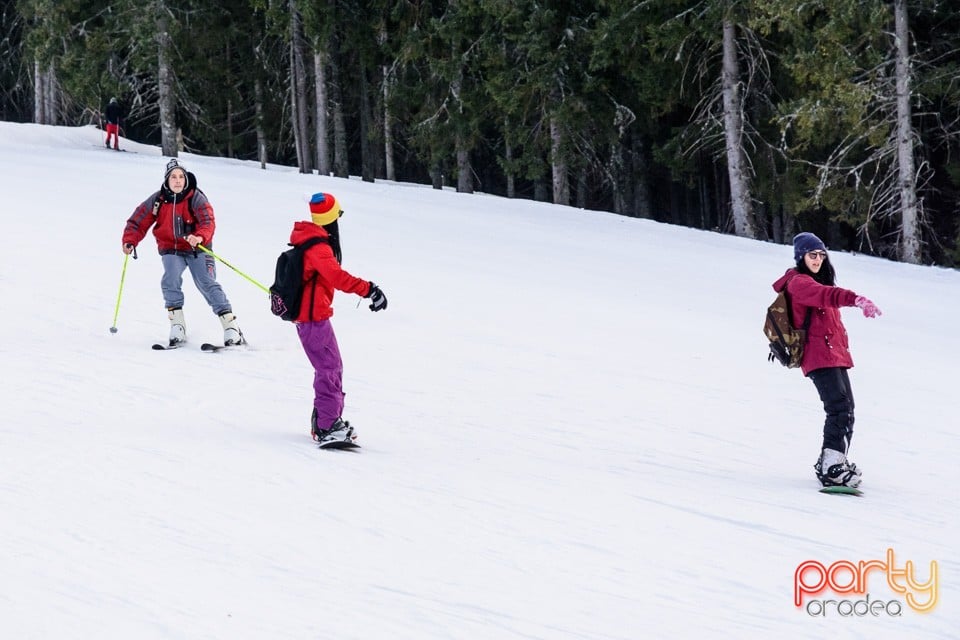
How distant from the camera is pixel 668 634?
4.35 meters

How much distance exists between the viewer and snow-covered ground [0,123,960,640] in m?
4.46

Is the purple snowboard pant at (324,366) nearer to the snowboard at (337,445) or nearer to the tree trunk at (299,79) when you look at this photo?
the snowboard at (337,445)

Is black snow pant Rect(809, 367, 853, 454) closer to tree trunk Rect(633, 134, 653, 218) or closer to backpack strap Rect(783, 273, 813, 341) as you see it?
backpack strap Rect(783, 273, 813, 341)

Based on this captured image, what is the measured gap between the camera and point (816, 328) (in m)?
6.92

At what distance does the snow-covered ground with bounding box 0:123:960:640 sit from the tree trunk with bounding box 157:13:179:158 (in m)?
14.5

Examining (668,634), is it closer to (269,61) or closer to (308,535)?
(308,535)

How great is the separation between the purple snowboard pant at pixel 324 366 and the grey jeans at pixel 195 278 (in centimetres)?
353

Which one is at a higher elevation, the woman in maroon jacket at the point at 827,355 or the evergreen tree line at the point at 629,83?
the evergreen tree line at the point at 629,83

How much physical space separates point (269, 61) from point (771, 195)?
18639 millimetres

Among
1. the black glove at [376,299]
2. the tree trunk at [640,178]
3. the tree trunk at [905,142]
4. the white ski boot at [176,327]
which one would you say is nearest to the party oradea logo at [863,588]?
the black glove at [376,299]

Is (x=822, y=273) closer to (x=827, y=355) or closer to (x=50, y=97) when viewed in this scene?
(x=827, y=355)

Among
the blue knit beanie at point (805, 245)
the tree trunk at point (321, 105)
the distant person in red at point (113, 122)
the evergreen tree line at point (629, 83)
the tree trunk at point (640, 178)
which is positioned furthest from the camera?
the tree trunk at point (640, 178)

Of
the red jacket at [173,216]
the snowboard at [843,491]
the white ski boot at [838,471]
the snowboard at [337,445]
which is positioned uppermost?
the red jacket at [173,216]

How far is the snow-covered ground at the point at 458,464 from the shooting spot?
446 centimetres
